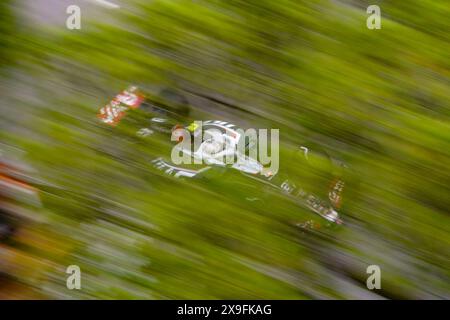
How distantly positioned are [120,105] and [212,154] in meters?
0.44

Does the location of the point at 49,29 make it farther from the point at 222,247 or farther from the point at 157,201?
the point at 222,247

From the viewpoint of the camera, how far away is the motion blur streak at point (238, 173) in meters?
3.02

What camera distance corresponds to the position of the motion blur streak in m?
3.02

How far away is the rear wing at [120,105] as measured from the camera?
3.08 meters

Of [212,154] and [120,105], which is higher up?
[120,105]

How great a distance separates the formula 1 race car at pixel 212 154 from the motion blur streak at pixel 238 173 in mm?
34

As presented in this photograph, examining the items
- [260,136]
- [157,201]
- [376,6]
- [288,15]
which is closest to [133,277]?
[157,201]

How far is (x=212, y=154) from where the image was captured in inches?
125

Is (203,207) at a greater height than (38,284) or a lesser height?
greater

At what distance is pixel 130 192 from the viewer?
307cm

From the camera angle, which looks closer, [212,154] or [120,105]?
[120,105]

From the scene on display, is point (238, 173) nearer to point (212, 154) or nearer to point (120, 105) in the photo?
point (212, 154)

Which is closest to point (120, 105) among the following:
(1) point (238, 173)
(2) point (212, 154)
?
(2) point (212, 154)

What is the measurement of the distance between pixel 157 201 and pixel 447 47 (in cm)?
133
